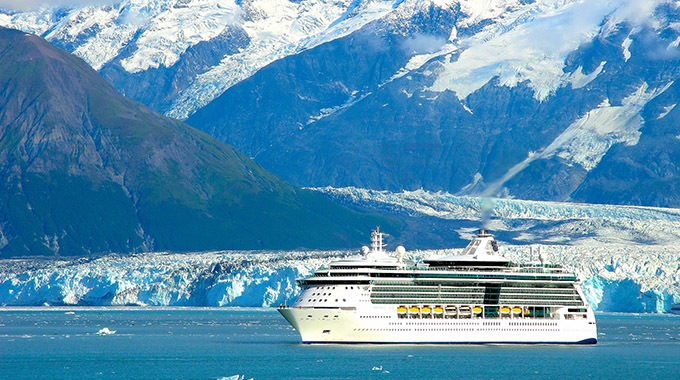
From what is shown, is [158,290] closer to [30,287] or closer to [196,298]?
[196,298]

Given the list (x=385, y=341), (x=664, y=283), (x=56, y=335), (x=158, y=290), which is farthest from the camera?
(x=158, y=290)

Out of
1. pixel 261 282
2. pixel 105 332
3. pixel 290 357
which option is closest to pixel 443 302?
pixel 290 357

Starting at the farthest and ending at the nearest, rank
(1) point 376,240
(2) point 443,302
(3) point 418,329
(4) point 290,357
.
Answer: (1) point 376,240 < (2) point 443,302 < (3) point 418,329 < (4) point 290,357

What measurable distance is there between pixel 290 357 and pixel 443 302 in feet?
46.4

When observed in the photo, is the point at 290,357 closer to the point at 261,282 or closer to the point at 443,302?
the point at 443,302

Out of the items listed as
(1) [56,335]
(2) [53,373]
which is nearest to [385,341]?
(2) [53,373]

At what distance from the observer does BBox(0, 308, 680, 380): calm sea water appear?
296 feet

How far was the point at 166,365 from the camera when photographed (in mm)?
96000

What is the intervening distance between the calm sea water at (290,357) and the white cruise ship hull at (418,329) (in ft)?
2.81

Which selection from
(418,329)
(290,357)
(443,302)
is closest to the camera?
(290,357)

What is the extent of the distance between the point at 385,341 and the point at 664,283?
230 feet

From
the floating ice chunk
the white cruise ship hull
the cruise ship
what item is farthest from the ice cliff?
the white cruise ship hull

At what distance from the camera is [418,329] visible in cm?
10488

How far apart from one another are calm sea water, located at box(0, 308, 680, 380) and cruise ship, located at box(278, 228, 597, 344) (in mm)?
1270
